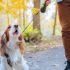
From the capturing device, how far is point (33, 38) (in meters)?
11.5

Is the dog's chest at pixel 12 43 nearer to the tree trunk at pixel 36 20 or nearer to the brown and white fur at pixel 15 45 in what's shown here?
the brown and white fur at pixel 15 45

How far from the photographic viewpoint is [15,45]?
15.9ft

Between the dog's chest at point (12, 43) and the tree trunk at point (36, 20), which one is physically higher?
the dog's chest at point (12, 43)

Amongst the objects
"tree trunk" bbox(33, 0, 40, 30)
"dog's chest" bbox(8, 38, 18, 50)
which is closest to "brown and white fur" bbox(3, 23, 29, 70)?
"dog's chest" bbox(8, 38, 18, 50)

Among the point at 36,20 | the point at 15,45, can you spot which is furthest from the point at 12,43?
the point at 36,20

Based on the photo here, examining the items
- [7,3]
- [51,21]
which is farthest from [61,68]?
[51,21]

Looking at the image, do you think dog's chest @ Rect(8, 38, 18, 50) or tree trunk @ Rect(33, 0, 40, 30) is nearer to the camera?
dog's chest @ Rect(8, 38, 18, 50)

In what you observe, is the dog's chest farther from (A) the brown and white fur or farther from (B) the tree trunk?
(B) the tree trunk

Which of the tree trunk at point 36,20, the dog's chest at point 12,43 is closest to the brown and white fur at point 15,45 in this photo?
the dog's chest at point 12,43

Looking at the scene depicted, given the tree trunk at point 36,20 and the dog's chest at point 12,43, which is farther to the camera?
the tree trunk at point 36,20

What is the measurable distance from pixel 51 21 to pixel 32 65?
991 centimetres

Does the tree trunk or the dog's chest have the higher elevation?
the dog's chest

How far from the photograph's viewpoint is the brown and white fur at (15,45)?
469 centimetres

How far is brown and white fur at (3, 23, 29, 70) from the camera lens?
4691mm
